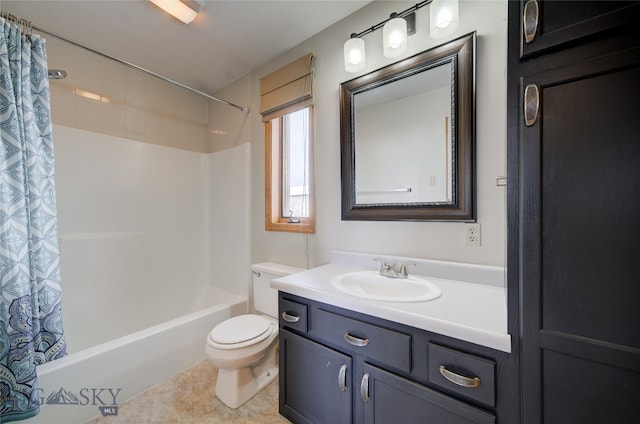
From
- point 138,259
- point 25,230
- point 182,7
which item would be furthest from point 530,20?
point 138,259

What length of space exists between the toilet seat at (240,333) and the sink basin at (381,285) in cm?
63

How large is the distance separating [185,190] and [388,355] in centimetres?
239

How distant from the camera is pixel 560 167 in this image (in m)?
0.65

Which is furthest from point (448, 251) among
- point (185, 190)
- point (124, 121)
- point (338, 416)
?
point (124, 121)

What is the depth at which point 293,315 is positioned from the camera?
4.09 feet

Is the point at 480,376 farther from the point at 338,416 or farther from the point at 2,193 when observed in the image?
the point at 2,193

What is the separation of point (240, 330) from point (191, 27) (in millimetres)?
2026

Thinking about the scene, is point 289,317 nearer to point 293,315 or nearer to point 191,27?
point 293,315

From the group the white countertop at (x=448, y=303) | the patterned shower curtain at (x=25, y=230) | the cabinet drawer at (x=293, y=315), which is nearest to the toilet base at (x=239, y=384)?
the cabinet drawer at (x=293, y=315)

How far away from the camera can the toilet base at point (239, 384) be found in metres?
1.49

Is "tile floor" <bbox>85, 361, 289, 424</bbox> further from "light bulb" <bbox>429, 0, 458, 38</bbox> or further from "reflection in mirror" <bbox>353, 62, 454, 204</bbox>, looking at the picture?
"light bulb" <bbox>429, 0, 458, 38</bbox>

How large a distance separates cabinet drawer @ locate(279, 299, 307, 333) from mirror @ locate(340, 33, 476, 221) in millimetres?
646

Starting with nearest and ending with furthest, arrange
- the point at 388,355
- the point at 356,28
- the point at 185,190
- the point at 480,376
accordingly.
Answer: the point at 480,376, the point at 388,355, the point at 356,28, the point at 185,190

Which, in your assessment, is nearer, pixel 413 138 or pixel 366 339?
pixel 366 339
